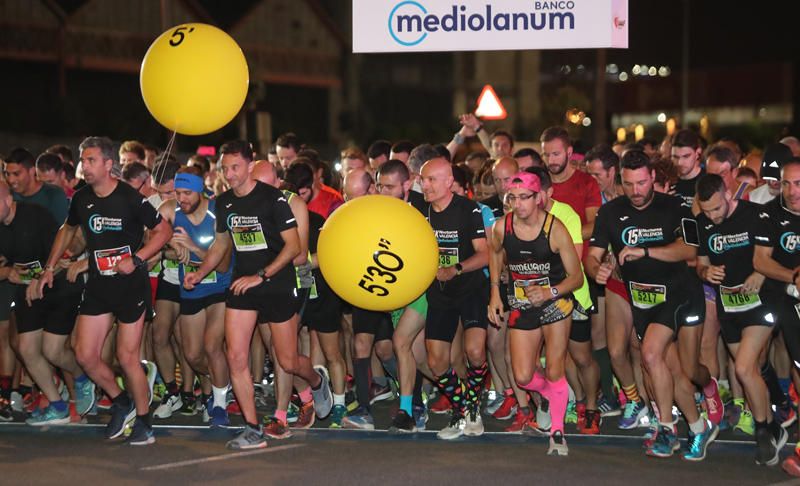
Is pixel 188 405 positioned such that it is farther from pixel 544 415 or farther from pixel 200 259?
pixel 544 415

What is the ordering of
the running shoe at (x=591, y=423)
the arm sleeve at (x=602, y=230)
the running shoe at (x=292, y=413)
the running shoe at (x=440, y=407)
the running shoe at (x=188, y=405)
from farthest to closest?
the running shoe at (x=440, y=407) → the running shoe at (x=188, y=405) → the running shoe at (x=292, y=413) → the running shoe at (x=591, y=423) → the arm sleeve at (x=602, y=230)

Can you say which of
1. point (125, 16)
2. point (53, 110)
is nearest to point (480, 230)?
point (53, 110)

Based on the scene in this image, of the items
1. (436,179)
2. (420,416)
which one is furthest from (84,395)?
(436,179)

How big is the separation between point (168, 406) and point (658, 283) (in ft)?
15.0

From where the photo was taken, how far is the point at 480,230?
30.2 feet

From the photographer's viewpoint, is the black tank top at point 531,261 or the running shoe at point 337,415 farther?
the running shoe at point 337,415

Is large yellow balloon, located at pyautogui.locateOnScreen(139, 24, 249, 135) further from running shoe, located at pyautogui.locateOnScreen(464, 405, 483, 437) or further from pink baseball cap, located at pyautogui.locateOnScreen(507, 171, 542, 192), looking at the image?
running shoe, located at pyautogui.locateOnScreen(464, 405, 483, 437)

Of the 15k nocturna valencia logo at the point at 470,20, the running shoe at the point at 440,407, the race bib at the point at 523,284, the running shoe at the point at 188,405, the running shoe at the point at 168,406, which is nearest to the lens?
the race bib at the point at 523,284

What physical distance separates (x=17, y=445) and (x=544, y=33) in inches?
209

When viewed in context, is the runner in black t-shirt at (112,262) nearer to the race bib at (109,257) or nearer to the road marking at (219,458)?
the race bib at (109,257)

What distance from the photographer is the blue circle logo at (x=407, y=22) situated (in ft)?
30.9

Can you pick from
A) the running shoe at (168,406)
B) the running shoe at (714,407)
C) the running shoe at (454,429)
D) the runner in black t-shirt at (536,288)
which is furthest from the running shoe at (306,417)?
the running shoe at (714,407)

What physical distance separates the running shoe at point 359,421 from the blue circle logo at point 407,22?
3.13m

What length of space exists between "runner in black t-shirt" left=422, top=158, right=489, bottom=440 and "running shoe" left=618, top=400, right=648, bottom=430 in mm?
1283
